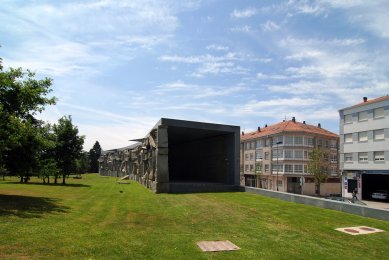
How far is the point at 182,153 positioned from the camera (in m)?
58.3

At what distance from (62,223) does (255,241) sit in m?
7.14

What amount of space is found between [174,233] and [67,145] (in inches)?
1260

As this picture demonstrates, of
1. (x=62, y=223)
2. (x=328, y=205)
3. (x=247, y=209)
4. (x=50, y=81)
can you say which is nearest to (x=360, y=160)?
(x=328, y=205)

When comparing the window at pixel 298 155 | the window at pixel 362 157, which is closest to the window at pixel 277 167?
the window at pixel 298 155

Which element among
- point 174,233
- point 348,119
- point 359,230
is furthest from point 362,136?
point 174,233

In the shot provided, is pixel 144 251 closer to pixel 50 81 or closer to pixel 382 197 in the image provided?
pixel 50 81

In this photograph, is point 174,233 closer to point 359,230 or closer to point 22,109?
point 359,230

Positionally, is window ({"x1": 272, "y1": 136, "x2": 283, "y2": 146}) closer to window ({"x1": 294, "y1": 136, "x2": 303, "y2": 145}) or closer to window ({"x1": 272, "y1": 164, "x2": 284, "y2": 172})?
window ({"x1": 294, "y1": 136, "x2": 303, "y2": 145})

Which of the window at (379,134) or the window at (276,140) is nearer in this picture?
the window at (379,134)

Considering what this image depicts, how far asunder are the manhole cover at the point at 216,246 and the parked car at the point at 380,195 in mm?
43515

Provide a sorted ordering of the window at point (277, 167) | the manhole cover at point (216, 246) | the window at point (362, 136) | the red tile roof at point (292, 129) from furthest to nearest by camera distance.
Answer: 1. the red tile roof at point (292, 129)
2. the window at point (277, 167)
3. the window at point (362, 136)
4. the manhole cover at point (216, 246)

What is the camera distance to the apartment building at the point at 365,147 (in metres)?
47.4

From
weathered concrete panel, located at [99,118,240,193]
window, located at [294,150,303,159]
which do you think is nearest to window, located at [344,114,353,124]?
window, located at [294,150,303,159]

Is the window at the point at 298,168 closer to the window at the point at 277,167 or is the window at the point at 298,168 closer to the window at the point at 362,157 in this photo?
the window at the point at 277,167
